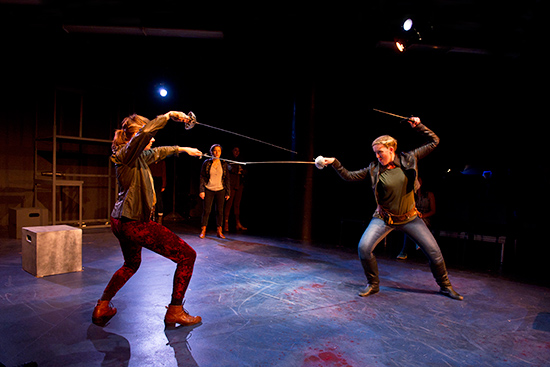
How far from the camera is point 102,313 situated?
282 cm

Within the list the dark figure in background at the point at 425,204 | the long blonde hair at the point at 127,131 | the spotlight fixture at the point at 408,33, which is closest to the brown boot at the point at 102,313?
the long blonde hair at the point at 127,131

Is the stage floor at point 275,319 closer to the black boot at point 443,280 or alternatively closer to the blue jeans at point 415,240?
the black boot at point 443,280

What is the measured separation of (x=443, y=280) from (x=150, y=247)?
11.0 feet

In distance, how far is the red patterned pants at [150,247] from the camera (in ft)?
8.75

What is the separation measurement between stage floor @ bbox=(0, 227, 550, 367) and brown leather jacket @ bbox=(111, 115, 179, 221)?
1.02 meters

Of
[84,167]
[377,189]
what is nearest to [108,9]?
[84,167]

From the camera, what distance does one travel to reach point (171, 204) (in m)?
10.7

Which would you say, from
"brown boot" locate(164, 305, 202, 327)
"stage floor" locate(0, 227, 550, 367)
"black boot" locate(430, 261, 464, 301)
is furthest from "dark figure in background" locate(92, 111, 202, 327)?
"black boot" locate(430, 261, 464, 301)

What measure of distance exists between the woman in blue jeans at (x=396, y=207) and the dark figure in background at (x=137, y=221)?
2.03m

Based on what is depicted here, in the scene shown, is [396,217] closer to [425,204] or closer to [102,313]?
[425,204]

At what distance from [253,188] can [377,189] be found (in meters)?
8.01

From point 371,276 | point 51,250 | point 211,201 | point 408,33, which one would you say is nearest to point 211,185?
point 211,201

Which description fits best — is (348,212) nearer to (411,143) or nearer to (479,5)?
(411,143)

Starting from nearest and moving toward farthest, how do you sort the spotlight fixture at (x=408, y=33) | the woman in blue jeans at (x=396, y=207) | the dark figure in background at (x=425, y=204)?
1. the woman in blue jeans at (x=396, y=207)
2. the spotlight fixture at (x=408, y=33)
3. the dark figure in background at (x=425, y=204)
